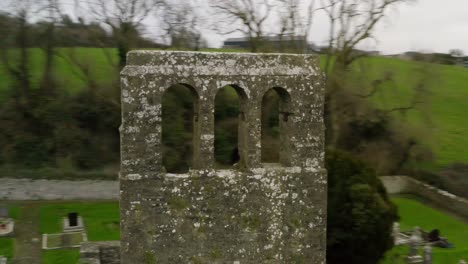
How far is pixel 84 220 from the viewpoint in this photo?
730 inches

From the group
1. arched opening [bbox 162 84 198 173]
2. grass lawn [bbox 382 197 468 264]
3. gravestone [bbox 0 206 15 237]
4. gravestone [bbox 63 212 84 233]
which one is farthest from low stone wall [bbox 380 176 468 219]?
gravestone [bbox 0 206 15 237]

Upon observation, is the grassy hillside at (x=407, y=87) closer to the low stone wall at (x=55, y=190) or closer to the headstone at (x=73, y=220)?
the low stone wall at (x=55, y=190)

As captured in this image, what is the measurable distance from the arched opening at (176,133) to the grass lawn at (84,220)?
115 inches

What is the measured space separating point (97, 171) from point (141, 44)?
6097 millimetres

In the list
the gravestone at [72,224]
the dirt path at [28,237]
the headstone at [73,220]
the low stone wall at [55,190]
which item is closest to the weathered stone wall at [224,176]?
the dirt path at [28,237]

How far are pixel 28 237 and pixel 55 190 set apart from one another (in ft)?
19.2

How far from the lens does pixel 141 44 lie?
24594 millimetres

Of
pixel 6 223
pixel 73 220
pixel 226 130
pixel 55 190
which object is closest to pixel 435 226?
pixel 226 130

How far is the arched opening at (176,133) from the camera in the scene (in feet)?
73.0

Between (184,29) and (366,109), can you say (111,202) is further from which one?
(366,109)

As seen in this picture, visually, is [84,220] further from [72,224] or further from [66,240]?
[66,240]

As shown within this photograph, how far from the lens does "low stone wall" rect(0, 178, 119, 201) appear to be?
21938 millimetres

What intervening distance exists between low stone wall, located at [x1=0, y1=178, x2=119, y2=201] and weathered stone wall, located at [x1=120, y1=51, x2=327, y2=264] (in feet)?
50.3

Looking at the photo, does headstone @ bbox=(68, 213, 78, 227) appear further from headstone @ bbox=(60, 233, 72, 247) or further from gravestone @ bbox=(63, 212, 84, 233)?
headstone @ bbox=(60, 233, 72, 247)
